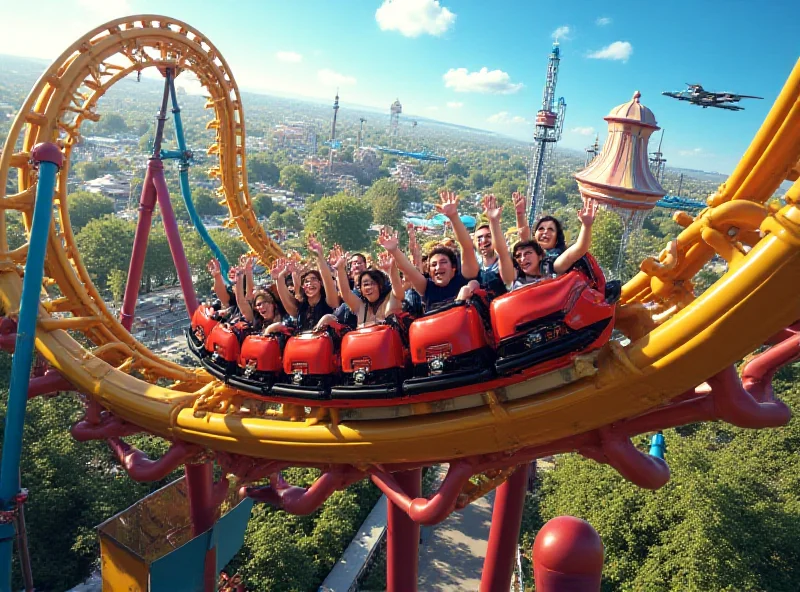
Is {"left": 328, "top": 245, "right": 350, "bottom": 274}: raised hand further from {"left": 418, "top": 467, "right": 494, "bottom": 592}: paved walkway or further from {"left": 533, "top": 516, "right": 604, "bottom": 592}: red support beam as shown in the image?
{"left": 418, "top": 467, "right": 494, "bottom": 592}: paved walkway

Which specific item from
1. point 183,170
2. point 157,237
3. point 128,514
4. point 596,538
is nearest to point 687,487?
point 596,538

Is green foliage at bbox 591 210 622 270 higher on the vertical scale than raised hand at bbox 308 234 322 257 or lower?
lower

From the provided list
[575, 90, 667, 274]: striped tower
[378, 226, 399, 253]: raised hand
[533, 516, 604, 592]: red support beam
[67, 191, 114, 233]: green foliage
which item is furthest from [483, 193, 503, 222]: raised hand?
[67, 191, 114, 233]: green foliage

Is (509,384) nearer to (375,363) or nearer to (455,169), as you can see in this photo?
(375,363)

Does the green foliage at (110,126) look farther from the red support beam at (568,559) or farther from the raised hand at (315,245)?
the red support beam at (568,559)

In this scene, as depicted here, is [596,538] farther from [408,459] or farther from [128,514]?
[128,514]

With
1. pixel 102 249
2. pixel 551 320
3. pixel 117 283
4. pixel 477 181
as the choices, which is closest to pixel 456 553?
pixel 551 320

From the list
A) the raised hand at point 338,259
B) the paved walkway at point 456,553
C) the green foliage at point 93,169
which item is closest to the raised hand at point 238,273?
the raised hand at point 338,259
